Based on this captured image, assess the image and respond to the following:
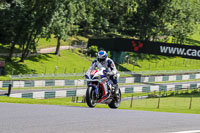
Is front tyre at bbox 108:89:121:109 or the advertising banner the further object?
the advertising banner

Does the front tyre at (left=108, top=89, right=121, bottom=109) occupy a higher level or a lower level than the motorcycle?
lower

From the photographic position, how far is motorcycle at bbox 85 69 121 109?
13.8 m

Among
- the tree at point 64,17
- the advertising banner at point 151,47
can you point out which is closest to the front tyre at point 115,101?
the tree at point 64,17

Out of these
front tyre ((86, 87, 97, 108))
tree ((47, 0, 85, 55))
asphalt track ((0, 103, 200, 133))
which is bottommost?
asphalt track ((0, 103, 200, 133))

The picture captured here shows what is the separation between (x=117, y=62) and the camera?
67.1m

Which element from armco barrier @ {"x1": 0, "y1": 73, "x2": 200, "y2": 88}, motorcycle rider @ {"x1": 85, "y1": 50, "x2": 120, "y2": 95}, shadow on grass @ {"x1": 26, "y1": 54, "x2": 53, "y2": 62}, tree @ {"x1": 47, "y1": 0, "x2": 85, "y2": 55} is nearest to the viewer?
motorcycle rider @ {"x1": 85, "y1": 50, "x2": 120, "y2": 95}

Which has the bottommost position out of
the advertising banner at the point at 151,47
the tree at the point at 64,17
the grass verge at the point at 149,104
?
the grass verge at the point at 149,104

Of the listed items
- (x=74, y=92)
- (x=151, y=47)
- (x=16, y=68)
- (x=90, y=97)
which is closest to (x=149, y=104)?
(x=74, y=92)

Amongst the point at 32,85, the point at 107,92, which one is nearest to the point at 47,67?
the point at 32,85

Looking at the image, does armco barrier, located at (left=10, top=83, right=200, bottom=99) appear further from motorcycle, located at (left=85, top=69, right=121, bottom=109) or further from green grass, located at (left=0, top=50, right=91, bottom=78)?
motorcycle, located at (left=85, top=69, right=121, bottom=109)

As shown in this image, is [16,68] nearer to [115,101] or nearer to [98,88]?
[115,101]

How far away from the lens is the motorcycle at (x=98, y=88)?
13.8m

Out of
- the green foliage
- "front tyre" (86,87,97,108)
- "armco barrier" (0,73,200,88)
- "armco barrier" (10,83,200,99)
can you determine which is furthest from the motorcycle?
the green foliage

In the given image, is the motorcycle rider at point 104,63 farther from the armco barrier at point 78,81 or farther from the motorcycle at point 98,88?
the armco barrier at point 78,81
